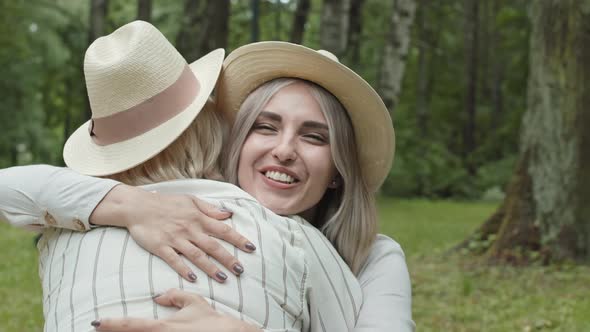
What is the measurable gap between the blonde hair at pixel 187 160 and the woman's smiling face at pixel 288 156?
11cm

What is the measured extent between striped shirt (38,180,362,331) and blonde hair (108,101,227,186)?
0.12 meters

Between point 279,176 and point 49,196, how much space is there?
2.59 ft

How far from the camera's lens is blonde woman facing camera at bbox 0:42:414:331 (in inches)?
116

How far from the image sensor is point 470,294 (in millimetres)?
6602

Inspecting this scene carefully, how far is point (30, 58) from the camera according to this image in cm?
2928

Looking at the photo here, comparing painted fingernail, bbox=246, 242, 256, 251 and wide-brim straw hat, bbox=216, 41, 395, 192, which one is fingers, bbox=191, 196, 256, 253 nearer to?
painted fingernail, bbox=246, 242, 256, 251

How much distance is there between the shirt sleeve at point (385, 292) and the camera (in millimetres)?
2760

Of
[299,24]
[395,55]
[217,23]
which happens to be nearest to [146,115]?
[217,23]

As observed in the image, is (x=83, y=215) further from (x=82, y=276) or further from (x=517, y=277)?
(x=517, y=277)

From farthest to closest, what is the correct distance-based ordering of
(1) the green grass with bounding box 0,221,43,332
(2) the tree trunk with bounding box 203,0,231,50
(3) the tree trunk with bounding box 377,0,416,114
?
(3) the tree trunk with bounding box 377,0,416,114 → (2) the tree trunk with bounding box 203,0,231,50 → (1) the green grass with bounding box 0,221,43,332

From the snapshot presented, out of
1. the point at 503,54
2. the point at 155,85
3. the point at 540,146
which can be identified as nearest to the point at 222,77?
the point at 155,85

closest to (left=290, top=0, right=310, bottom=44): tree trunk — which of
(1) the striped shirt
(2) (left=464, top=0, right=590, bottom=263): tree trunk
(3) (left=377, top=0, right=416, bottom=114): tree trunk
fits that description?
(3) (left=377, top=0, right=416, bottom=114): tree trunk

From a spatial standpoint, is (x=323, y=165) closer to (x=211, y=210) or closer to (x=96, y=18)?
(x=211, y=210)

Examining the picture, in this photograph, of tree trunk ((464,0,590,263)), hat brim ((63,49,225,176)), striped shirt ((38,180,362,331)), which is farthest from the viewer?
tree trunk ((464,0,590,263))
